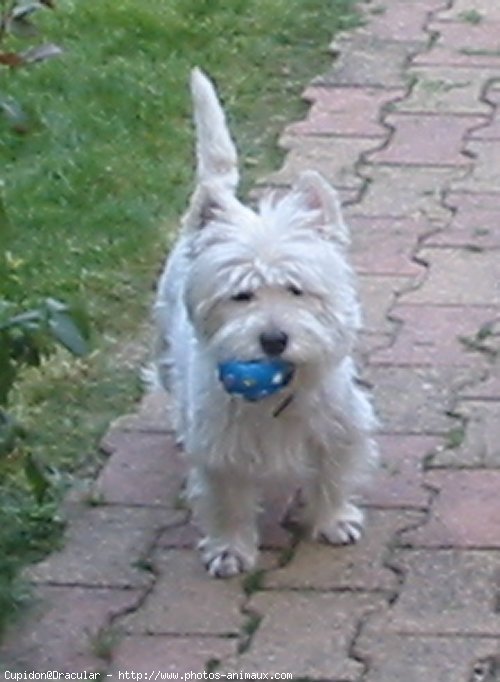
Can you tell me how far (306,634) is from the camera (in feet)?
16.2

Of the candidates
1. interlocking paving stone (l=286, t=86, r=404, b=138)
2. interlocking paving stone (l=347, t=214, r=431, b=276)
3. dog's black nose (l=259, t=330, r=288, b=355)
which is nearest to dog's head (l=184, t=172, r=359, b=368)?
dog's black nose (l=259, t=330, r=288, b=355)

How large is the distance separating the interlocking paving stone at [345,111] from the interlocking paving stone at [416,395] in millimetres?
1705

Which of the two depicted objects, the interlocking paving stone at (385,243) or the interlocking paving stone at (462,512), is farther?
the interlocking paving stone at (385,243)

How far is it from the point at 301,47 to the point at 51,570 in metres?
3.53

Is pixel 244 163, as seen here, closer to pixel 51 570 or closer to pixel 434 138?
pixel 434 138

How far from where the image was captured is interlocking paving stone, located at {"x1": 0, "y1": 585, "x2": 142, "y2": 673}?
489 cm

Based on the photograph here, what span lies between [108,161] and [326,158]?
703 mm

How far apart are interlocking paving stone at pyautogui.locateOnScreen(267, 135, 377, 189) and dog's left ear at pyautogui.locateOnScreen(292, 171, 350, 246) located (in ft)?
7.10

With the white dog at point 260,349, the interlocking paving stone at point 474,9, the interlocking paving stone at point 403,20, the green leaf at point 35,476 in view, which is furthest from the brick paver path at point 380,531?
the interlocking paving stone at point 474,9

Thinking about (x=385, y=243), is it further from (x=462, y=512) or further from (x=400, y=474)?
(x=462, y=512)

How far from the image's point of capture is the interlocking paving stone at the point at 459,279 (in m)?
6.42

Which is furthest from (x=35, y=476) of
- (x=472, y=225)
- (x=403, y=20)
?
(x=403, y=20)

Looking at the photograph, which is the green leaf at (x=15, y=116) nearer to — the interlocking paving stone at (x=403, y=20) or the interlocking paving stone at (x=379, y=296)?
the interlocking paving stone at (x=379, y=296)

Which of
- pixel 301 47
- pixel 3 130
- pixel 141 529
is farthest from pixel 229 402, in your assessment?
pixel 301 47
